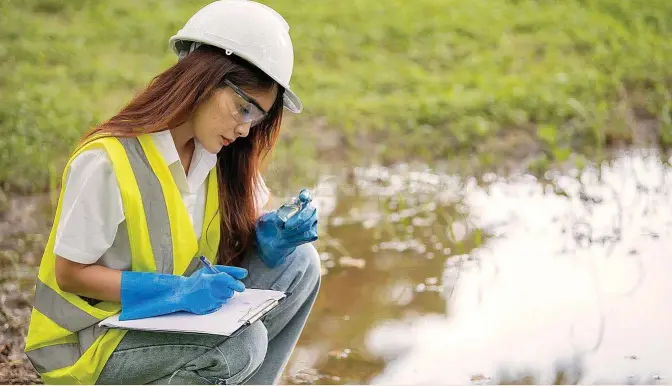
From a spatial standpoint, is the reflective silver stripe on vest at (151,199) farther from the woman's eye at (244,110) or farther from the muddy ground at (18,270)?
the muddy ground at (18,270)

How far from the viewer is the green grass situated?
5.09 metres

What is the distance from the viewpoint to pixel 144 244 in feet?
7.34

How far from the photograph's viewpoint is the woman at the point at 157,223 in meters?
2.17

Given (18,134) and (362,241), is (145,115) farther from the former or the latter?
(18,134)

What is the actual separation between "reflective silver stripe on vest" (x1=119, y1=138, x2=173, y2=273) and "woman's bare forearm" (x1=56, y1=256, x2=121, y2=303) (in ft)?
0.40

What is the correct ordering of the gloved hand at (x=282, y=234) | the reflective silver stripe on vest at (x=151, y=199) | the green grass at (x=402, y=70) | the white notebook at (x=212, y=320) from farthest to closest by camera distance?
the green grass at (x=402, y=70)
the gloved hand at (x=282, y=234)
the reflective silver stripe on vest at (x=151, y=199)
the white notebook at (x=212, y=320)

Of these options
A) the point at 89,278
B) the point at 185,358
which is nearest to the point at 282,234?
the point at 185,358

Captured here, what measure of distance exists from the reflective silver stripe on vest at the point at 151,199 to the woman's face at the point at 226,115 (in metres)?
0.16

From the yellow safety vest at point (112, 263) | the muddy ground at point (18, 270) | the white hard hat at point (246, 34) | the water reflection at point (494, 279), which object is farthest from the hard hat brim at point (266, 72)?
the muddy ground at point (18, 270)

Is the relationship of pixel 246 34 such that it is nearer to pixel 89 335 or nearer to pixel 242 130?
pixel 242 130

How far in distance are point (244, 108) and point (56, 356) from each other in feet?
2.40

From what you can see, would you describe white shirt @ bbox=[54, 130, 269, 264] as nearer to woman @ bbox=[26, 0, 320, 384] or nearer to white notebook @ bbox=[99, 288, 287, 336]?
→ woman @ bbox=[26, 0, 320, 384]

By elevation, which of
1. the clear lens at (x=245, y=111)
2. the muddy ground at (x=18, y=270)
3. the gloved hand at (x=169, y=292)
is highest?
the clear lens at (x=245, y=111)

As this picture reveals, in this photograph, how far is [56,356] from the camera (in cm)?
229
